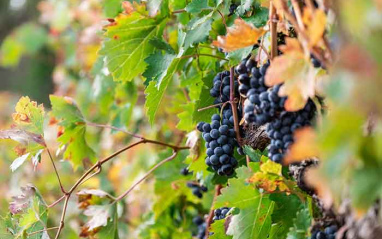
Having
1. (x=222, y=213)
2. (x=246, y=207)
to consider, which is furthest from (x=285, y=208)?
(x=222, y=213)

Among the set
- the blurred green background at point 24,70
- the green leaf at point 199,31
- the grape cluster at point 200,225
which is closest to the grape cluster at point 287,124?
the green leaf at point 199,31

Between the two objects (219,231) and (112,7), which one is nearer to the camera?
(219,231)

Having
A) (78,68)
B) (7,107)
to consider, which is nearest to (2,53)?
(7,107)

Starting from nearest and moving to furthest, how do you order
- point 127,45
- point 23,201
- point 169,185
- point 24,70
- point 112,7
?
point 23,201, point 127,45, point 112,7, point 169,185, point 24,70

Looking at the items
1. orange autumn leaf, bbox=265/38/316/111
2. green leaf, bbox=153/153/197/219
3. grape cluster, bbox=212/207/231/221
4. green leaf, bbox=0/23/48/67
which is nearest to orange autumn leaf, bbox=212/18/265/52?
orange autumn leaf, bbox=265/38/316/111

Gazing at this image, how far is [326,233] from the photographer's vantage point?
3.05 ft

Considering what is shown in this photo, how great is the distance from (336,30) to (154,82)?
55 cm

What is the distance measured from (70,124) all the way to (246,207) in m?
0.65

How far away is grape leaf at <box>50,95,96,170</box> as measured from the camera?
5.14 feet

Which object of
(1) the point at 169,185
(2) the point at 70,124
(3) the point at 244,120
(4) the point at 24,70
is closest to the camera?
→ (3) the point at 244,120

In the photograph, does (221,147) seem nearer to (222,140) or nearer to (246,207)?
(222,140)

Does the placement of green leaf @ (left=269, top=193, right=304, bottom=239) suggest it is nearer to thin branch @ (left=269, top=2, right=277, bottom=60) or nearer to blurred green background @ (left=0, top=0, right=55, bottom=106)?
thin branch @ (left=269, top=2, right=277, bottom=60)

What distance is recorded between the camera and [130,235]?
2756 mm

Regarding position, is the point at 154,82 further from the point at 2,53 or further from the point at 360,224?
the point at 2,53
